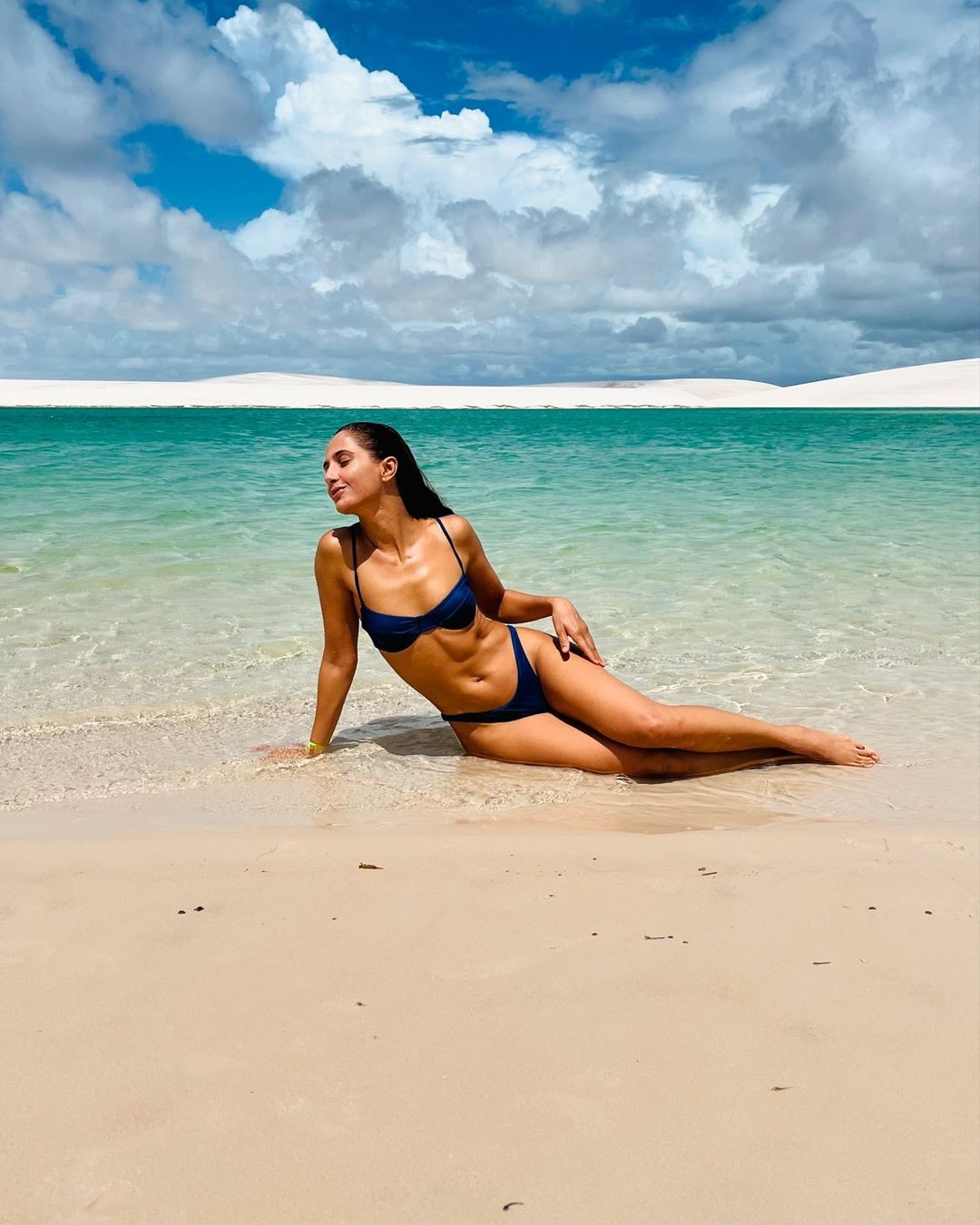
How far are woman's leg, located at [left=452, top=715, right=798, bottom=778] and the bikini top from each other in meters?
0.55

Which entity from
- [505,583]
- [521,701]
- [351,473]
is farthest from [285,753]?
[505,583]

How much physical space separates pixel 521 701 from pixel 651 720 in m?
0.61

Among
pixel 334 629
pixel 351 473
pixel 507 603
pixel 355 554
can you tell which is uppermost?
pixel 351 473

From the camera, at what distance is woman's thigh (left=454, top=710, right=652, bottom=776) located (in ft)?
14.6

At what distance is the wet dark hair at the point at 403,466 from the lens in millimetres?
4188

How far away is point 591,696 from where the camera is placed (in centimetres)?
443

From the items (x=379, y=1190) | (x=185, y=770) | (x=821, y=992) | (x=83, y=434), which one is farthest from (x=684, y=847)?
(x=83, y=434)

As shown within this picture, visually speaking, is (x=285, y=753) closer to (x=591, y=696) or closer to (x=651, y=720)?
(x=591, y=696)

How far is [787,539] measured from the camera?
38.3 feet

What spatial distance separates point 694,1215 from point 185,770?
126 inches

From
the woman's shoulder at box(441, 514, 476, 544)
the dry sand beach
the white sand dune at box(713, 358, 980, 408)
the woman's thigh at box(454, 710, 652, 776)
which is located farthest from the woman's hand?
the white sand dune at box(713, 358, 980, 408)

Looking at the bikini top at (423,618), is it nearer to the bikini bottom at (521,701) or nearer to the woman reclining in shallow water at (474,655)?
the woman reclining in shallow water at (474,655)

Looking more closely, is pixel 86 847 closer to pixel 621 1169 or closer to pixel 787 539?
pixel 621 1169

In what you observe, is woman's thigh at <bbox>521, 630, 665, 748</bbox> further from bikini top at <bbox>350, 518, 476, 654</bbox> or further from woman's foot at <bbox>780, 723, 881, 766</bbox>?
woman's foot at <bbox>780, 723, 881, 766</bbox>
